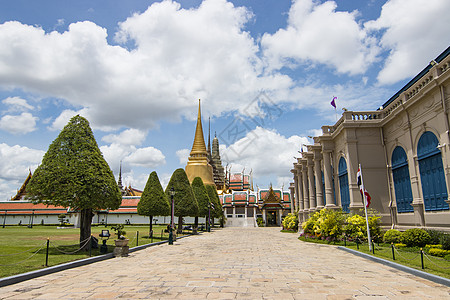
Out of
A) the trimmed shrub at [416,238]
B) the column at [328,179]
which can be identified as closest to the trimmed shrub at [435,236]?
the trimmed shrub at [416,238]

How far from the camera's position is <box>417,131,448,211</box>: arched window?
1562 cm

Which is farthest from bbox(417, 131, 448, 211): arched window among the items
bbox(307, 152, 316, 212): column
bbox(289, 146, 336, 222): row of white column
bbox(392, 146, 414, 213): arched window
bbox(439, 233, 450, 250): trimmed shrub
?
bbox(307, 152, 316, 212): column

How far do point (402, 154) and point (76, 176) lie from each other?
768 inches

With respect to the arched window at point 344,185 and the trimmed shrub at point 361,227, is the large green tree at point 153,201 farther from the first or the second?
the trimmed shrub at point 361,227

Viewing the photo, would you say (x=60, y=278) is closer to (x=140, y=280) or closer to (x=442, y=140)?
(x=140, y=280)

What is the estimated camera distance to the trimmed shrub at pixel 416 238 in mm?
14992

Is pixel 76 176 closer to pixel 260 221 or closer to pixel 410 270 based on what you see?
pixel 410 270

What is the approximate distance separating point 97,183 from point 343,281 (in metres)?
12.7

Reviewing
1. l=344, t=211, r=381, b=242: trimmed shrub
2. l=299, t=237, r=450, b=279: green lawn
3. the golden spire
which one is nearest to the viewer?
l=299, t=237, r=450, b=279: green lawn

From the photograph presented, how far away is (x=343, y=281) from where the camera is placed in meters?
9.31

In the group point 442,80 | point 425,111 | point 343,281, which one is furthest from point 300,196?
point 343,281

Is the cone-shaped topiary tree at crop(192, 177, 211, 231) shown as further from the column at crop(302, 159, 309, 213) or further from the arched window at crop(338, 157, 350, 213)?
the arched window at crop(338, 157, 350, 213)

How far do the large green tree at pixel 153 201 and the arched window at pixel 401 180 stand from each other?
18.6 meters

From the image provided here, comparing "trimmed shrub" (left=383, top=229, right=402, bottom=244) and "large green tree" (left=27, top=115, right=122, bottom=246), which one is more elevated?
"large green tree" (left=27, top=115, right=122, bottom=246)
